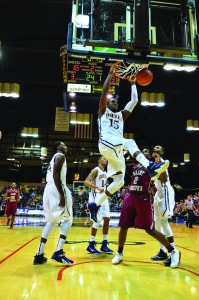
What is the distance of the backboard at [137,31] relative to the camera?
5.05 m

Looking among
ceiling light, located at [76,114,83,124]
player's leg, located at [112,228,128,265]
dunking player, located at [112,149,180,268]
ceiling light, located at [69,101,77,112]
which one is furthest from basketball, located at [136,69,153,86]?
ceiling light, located at [76,114,83,124]

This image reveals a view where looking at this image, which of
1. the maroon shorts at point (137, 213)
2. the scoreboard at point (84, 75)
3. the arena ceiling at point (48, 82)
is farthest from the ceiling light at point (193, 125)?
the maroon shorts at point (137, 213)

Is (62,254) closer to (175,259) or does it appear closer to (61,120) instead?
(175,259)

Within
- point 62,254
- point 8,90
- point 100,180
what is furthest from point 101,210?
point 8,90

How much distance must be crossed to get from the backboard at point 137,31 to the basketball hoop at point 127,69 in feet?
0.75

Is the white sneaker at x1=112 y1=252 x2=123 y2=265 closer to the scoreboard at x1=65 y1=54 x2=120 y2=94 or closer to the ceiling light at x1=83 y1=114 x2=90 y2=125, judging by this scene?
the scoreboard at x1=65 y1=54 x2=120 y2=94

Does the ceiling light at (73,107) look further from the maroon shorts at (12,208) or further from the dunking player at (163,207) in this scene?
the dunking player at (163,207)

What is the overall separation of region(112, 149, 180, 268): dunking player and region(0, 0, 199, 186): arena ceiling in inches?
277

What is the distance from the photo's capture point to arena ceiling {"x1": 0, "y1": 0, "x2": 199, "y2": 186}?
35.4ft

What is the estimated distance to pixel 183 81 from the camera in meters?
15.0

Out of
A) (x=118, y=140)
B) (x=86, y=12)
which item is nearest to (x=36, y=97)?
(x=86, y=12)

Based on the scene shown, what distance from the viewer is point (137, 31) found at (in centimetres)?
503

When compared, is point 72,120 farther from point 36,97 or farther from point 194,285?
point 194,285

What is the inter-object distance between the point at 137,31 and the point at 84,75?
6.15m
